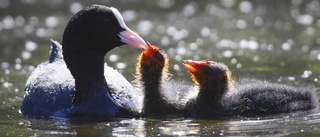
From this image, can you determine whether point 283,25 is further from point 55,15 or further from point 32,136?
point 32,136

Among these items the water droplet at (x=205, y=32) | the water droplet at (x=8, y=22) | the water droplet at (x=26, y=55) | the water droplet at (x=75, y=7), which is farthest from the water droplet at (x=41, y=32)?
the water droplet at (x=205, y=32)

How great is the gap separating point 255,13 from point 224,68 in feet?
29.8

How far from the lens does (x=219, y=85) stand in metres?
8.72

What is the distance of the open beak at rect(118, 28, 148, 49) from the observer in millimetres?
8531

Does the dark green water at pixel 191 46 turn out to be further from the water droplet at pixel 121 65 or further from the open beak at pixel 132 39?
the open beak at pixel 132 39

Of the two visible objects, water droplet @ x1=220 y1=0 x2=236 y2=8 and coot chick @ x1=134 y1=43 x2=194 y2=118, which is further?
water droplet @ x1=220 y1=0 x2=236 y2=8

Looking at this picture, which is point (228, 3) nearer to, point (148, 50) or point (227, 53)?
point (227, 53)

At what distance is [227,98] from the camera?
345 inches

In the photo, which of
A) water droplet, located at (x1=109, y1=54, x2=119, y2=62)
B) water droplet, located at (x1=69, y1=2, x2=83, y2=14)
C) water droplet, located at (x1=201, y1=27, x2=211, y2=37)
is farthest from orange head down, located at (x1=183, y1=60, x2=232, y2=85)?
water droplet, located at (x1=69, y1=2, x2=83, y2=14)

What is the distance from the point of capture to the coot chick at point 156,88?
8.84m

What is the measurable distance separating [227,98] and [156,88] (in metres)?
0.79

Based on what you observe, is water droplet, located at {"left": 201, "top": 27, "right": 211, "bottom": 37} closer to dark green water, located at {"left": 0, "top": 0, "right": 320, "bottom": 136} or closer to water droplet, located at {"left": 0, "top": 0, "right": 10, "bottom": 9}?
dark green water, located at {"left": 0, "top": 0, "right": 320, "bottom": 136}

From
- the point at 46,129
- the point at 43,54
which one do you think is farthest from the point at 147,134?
the point at 43,54

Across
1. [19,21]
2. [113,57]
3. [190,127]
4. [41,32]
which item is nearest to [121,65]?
[113,57]
